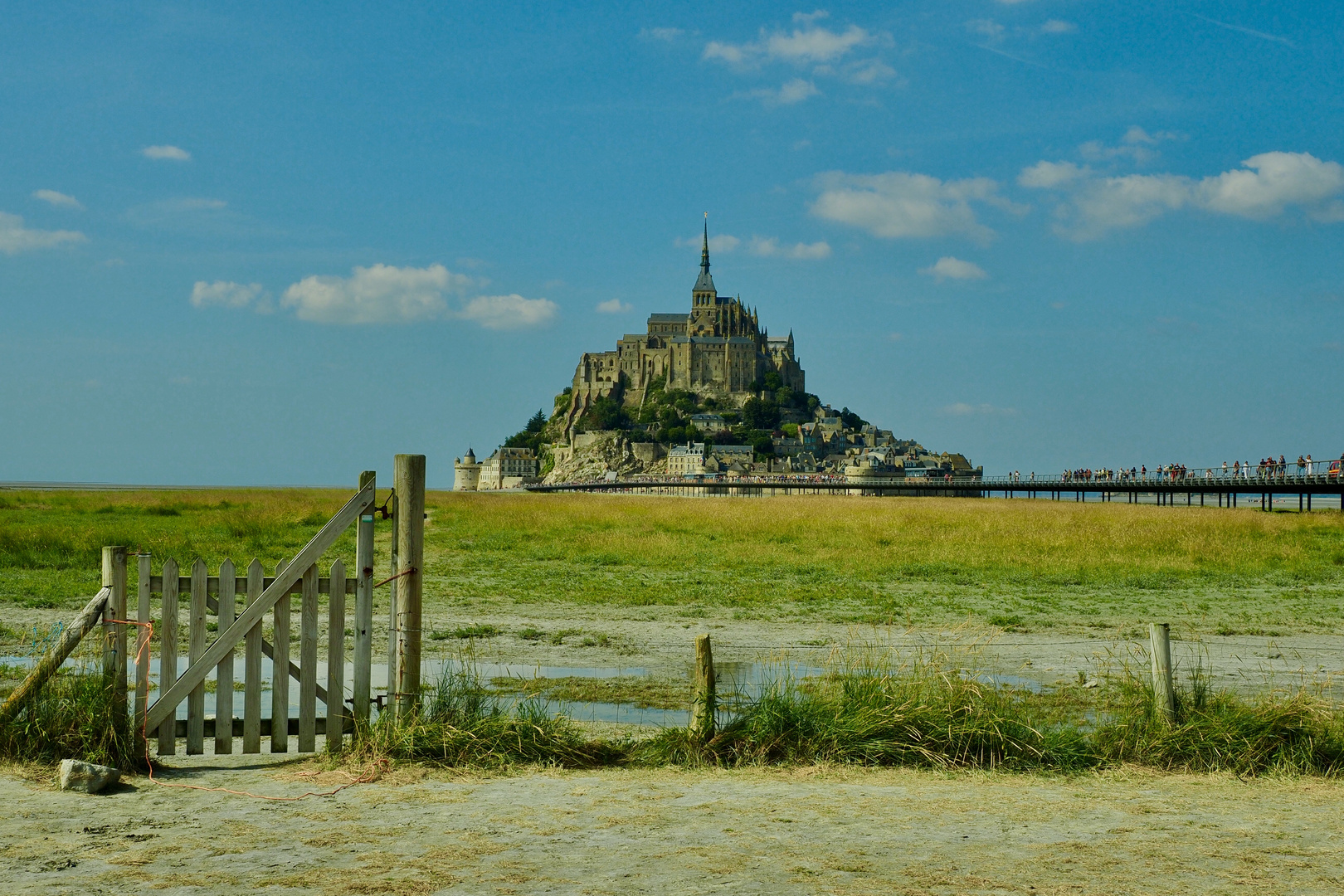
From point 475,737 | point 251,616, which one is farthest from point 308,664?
point 475,737

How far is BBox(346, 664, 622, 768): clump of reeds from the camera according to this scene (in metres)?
7.06

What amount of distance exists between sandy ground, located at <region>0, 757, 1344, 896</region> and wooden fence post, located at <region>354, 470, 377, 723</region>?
1.78ft

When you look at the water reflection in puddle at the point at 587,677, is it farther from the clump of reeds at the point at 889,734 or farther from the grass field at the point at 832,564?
the grass field at the point at 832,564

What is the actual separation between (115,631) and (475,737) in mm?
2148

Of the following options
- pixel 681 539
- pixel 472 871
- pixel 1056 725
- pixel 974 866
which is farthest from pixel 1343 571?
pixel 472 871

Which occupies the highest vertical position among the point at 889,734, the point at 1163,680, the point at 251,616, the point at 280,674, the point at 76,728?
the point at 251,616

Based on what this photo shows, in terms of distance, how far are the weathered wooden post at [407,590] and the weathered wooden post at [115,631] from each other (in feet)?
5.04

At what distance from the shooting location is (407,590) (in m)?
7.23

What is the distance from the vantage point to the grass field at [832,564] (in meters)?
16.4

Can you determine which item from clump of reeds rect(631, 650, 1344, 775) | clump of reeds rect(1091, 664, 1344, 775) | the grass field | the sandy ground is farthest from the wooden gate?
the grass field

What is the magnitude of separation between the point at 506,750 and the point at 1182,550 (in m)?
22.5

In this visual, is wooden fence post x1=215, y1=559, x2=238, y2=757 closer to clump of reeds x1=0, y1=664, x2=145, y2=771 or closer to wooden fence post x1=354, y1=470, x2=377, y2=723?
clump of reeds x1=0, y1=664, x2=145, y2=771

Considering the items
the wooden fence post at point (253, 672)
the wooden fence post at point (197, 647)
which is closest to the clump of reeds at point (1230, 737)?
the wooden fence post at point (253, 672)

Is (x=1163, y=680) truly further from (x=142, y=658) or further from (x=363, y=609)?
(x=142, y=658)
